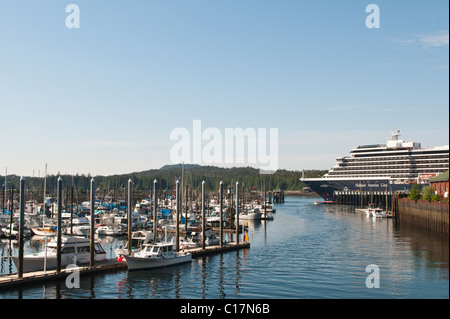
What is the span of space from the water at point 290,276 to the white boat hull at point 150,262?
2.15ft

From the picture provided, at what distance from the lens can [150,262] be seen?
38906mm

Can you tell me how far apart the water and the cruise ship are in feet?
274

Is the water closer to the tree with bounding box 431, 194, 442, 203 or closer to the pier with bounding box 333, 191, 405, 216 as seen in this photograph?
the tree with bounding box 431, 194, 442, 203

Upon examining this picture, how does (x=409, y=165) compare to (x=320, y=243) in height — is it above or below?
above

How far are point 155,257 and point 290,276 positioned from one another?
1138 cm

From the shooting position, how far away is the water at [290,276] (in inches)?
1219

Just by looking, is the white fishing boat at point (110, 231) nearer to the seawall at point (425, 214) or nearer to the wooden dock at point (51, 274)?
the wooden dock at point (51, 274)

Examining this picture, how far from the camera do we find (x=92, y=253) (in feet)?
122

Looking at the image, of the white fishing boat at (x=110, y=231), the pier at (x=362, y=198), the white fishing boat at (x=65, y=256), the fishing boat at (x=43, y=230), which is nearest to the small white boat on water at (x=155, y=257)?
the white fishing boat at (x=65, y=256)

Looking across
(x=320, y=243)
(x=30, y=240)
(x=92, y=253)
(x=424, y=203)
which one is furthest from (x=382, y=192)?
(x=92, y=253)

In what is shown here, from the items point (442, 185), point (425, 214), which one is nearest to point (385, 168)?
point (442, 185)

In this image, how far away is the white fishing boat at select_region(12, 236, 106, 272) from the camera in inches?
1411

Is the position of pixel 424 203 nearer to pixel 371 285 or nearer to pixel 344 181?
pixel 371 285
